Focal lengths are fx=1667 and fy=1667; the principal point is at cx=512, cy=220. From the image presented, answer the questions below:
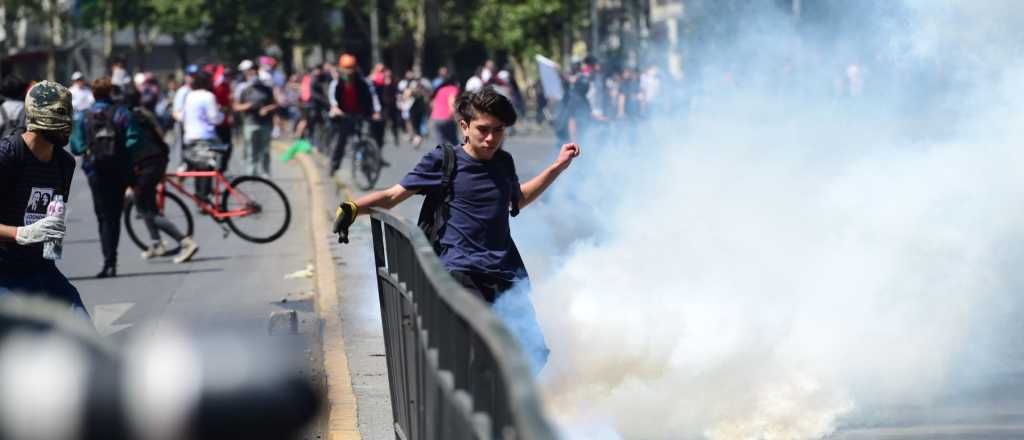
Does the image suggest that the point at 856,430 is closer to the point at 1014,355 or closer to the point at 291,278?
the point at 1014,355

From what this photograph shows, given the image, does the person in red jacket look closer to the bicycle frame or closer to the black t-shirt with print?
the bicycle frame

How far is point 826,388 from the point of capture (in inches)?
262

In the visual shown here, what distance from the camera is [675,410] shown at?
21.3ft

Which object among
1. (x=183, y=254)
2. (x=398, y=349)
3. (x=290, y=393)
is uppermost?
(x=290, y=393)

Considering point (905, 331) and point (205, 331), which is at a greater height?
point (205, 331)

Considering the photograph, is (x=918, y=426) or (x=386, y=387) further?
(x=386, y=387)

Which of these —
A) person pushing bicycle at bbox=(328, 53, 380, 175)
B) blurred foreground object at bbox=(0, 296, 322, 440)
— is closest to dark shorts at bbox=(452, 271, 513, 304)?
blurred foreground object at bbox=(0, 296, 322, 440)

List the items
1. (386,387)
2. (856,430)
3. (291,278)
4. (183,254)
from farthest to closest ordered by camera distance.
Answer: (183,254)
(291,278)
(386,387)
(856,430)

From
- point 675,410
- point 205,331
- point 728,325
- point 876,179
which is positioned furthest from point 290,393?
point 876,179

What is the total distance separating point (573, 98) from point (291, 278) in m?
10.2

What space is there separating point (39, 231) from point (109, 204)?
640 cm

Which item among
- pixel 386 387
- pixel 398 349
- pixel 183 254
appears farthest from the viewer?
pixel 183 254

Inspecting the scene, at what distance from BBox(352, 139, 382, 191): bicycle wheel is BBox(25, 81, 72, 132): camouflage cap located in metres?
13.0

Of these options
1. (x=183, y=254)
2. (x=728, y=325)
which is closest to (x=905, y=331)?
(x=728, y=325)
